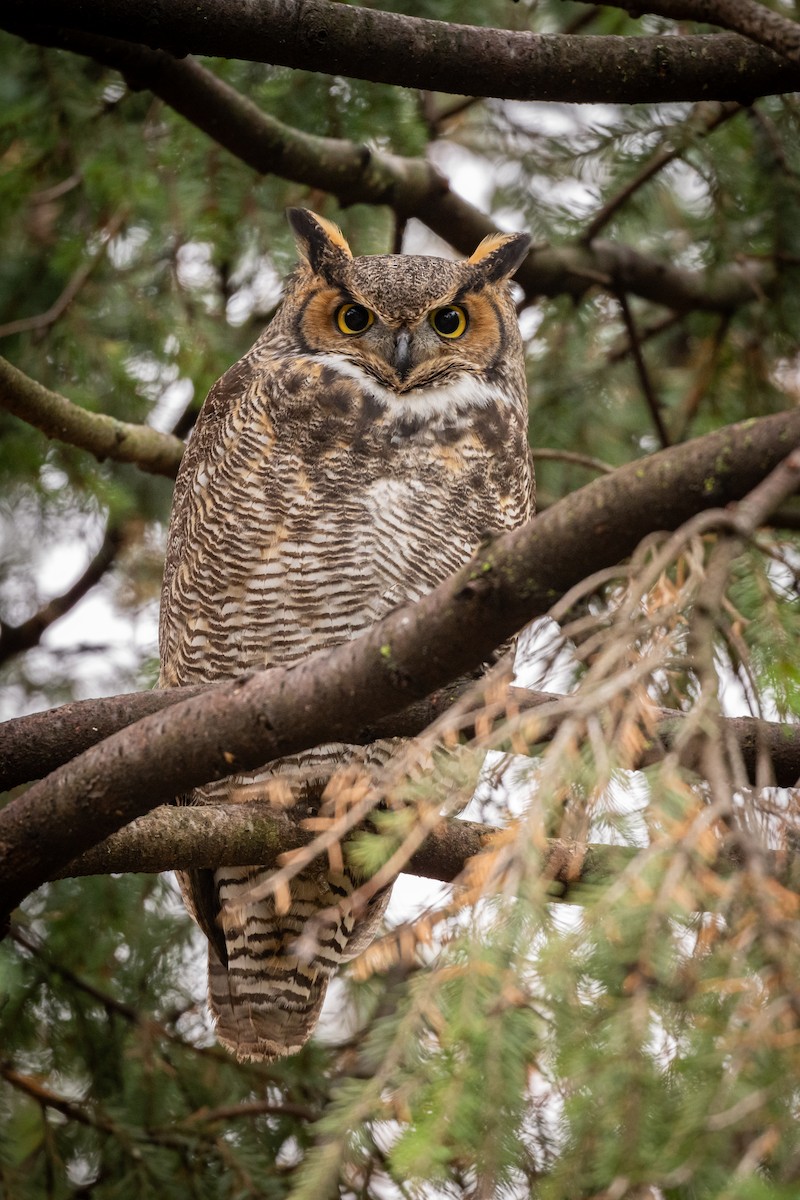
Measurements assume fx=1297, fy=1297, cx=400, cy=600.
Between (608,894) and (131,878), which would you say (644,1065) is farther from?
(131,878)

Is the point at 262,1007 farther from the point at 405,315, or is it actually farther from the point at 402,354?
the point at 405,315

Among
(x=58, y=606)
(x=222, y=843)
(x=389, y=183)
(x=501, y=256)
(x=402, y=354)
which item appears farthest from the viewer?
(x=58, y=606)

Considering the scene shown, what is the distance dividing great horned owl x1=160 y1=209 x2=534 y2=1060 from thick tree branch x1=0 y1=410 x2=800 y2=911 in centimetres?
87

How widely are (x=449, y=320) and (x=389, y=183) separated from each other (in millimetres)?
567

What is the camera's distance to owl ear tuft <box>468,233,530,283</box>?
344cm

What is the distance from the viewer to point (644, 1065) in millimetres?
1214

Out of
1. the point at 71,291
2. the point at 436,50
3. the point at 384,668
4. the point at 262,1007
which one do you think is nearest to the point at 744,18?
the point at 436,50

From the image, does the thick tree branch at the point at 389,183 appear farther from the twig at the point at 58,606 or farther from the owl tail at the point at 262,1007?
the owl tail at the point at 262,1007

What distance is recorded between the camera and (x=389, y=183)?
3.64 metres

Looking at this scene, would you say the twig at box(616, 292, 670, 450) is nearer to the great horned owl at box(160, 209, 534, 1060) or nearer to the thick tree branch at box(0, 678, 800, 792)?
the great horned owl at box(160, 209, 534, 1060)

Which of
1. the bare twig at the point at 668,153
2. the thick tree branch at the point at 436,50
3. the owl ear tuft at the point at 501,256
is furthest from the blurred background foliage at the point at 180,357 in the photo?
the thick tree branch at the point at 436,50

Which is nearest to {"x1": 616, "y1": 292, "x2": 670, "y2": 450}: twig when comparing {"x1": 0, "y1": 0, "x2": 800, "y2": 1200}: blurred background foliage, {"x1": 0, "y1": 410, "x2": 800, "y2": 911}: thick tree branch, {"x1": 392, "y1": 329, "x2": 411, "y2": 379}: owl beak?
{"x1": 0, "y1": 0, "x2": 800, "y2": 1200}: blurred background foliage

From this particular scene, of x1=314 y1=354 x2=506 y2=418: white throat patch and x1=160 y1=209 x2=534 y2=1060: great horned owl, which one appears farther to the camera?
x1=314 y1=354 x2=506 y2=418: white throat patch

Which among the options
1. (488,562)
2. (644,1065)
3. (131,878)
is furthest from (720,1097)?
(131,878)
